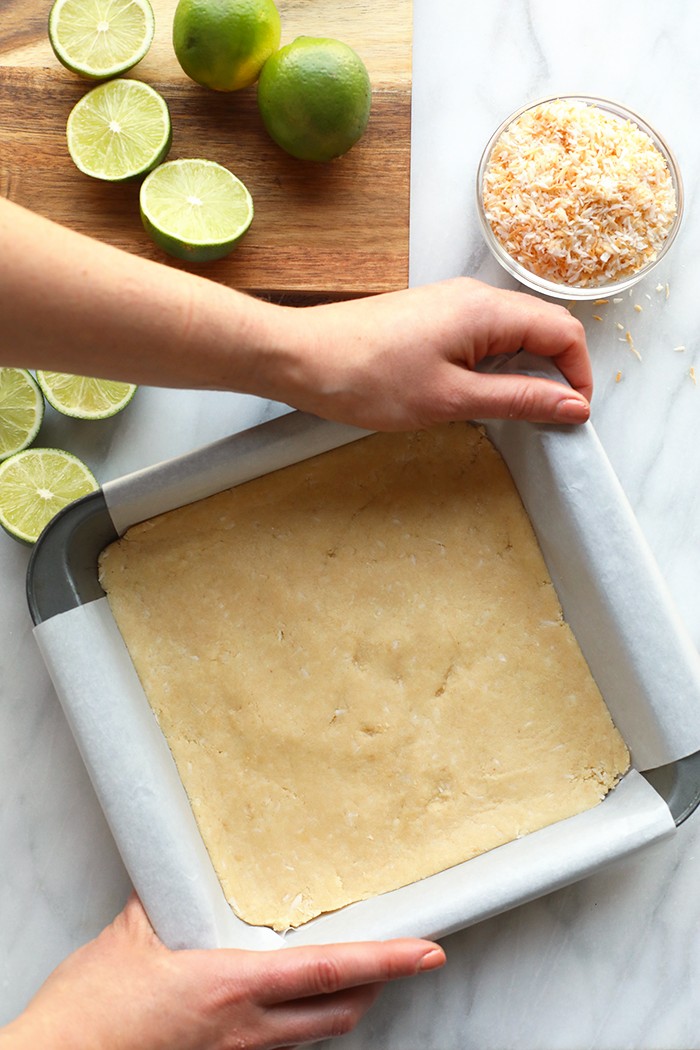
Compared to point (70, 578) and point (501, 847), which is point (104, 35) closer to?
point (70, 578)

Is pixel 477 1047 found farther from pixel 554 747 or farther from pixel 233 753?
pixel 233 753

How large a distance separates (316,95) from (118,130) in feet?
0.93

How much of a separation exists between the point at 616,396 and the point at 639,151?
1.11 ft

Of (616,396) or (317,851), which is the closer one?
(317,851)

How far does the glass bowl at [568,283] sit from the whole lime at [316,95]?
20cm

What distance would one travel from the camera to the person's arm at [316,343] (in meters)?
0.98

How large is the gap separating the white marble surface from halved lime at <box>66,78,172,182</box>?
1.05 ft

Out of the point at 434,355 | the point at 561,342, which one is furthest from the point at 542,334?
the point at 434,355

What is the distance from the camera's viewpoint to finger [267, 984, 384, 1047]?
109 cm

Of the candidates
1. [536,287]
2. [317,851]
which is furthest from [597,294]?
[317,851]

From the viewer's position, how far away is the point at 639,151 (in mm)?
1275

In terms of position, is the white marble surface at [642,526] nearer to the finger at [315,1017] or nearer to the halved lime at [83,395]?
the halved lime at [83,395]

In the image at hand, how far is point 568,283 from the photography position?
129 centimetres

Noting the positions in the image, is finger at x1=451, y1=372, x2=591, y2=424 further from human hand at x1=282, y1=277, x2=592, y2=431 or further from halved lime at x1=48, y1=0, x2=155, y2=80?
halved lime at x1=48, y1=0, x2=155, y2=80
